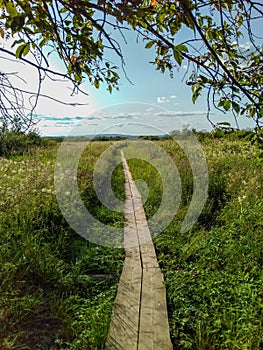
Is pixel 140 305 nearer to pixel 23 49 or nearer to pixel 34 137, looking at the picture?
pixel 23 49

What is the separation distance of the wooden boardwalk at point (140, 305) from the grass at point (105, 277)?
0.09 m

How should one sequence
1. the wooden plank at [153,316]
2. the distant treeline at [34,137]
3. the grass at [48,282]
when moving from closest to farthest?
the distant treeline at [34,137] → the wooden plank at [153,316] → the grass at [48,282]

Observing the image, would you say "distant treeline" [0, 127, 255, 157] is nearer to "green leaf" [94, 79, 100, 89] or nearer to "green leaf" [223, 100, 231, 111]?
"green leaf" [223, 100, 231, 111]

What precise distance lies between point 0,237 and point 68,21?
241 centimetres

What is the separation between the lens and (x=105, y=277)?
3711mm

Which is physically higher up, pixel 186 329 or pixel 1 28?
pixel 1 28

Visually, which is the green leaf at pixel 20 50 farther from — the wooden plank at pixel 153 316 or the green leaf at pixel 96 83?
the wooden plank at pixel 153 316

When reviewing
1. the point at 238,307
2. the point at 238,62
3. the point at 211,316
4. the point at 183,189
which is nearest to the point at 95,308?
the point at 211,316

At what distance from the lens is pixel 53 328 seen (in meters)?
2.79

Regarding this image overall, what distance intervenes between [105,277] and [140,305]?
90cm

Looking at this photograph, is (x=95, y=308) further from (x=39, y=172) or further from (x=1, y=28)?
(x=39, y=172)

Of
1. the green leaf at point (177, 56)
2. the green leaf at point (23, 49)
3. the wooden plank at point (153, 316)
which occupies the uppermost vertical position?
the green leaf at point (23, 49)

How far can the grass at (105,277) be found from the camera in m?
2.57

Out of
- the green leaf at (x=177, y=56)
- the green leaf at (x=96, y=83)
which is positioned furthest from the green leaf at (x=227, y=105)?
the green leaf at (x=96, y=83)
